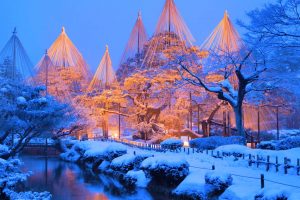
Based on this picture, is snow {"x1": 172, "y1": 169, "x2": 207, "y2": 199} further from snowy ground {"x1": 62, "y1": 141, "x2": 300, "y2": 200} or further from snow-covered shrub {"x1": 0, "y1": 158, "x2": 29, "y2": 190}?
snow-covered shrub {"x1": 0, "y1": 158, "x2": 29, "y2": 190}

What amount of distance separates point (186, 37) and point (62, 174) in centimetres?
1926

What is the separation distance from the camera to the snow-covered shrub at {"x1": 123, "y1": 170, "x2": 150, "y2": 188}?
2005 centimetres

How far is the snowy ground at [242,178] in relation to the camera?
1244cm

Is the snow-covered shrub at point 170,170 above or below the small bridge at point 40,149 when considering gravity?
above

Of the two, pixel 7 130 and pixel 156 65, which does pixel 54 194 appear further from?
pixel 156 65

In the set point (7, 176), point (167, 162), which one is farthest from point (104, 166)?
point (7, 176)

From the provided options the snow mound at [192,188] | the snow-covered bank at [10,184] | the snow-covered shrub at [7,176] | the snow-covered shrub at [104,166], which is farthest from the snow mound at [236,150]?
the snow-covered shrub at [7,176]

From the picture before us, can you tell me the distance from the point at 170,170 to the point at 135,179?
9.97ft

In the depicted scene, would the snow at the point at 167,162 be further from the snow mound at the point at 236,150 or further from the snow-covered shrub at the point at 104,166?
the snow-covered shrub at the point at 104,166

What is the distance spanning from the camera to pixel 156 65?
3969 cm

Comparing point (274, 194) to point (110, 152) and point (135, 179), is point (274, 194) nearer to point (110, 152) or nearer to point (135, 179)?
point (135, 179)

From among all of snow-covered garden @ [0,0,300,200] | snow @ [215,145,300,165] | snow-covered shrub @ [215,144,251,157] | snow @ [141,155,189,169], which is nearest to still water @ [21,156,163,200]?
snow-covered garden @ [0,0,300,200]

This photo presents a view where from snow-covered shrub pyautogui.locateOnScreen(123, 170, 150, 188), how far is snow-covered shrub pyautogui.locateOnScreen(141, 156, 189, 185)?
1.00 m

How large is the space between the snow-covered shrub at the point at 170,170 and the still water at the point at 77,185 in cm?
101
